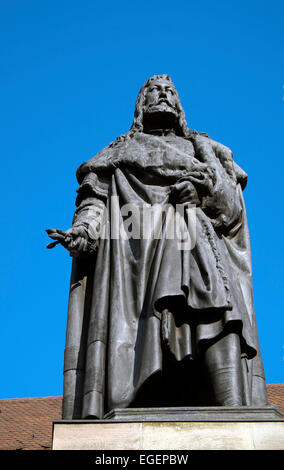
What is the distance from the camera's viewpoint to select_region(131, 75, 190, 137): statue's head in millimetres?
11602

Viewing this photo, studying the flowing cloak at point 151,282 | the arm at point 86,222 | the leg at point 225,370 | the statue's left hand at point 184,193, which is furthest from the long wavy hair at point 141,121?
the leg at point 225,370

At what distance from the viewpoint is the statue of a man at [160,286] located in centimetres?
898

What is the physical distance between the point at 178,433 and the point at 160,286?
183 centimetres

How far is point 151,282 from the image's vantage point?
9.48m

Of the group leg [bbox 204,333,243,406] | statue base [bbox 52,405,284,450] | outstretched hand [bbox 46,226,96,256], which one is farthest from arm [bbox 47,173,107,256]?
statue base [bbox 52,405,284,450]

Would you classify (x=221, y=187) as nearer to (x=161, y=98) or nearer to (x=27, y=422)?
(x=161, y=98)

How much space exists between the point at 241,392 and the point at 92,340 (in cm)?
162

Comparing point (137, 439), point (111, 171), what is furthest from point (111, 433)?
point (111, 171)

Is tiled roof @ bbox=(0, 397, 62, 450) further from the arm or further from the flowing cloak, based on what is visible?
the flowing cloak

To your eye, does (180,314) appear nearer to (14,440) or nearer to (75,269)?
(75,269)

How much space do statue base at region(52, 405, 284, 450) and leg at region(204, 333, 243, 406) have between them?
671 mm

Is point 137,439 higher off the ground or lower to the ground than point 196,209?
lower

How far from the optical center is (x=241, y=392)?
8852 millimetres

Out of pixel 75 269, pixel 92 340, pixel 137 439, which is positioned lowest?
pixel 137 439
